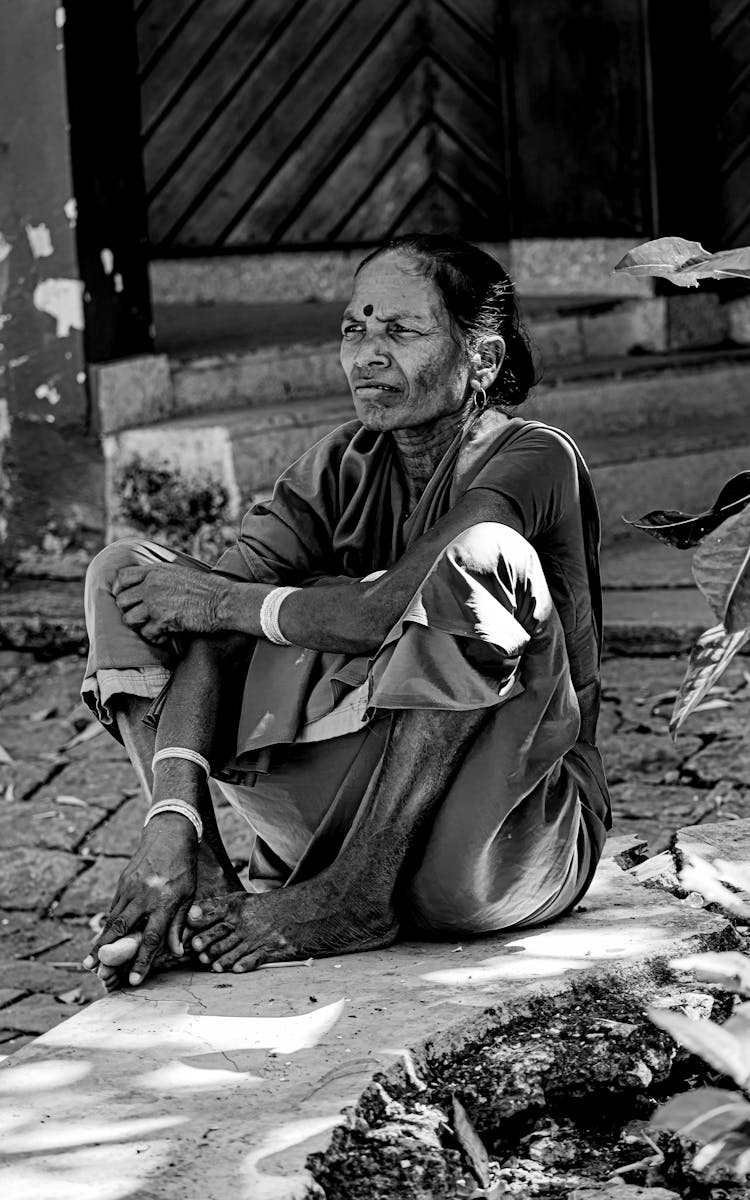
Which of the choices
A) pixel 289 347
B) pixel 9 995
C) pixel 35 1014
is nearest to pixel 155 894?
pixel 35 1014

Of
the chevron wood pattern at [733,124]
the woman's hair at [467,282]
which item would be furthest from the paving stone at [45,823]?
the chevron wood pattern at [733,124]

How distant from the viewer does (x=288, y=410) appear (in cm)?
576

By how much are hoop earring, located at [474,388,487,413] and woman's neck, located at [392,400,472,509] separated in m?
0.02

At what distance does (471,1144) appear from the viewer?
7.39 feet

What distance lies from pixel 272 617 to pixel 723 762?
187 centimetres

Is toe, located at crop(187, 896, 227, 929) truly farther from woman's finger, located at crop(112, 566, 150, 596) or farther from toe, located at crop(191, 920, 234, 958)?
woman's finger, located at crop(112, 566, 150, 596)

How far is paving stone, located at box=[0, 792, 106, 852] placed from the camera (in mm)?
4156

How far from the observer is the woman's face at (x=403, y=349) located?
2898 millimetres

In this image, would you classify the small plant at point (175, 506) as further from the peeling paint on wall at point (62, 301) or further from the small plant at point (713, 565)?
the small plant at point (713, 565)

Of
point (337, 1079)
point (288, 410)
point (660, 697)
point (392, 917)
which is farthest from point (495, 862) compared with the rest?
point (288, 410)

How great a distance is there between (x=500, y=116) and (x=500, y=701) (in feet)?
18.6

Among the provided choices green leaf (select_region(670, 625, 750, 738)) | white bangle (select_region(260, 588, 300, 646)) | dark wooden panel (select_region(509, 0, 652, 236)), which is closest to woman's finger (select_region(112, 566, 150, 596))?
white bangle (select_region(260, 588, 300, 646))

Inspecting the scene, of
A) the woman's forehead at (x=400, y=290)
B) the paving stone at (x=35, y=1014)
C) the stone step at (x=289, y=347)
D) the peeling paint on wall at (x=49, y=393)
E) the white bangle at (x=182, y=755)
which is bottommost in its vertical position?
the paving stone at (x=35, y=1014)

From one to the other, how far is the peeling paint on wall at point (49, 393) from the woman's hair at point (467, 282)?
9.47ft
